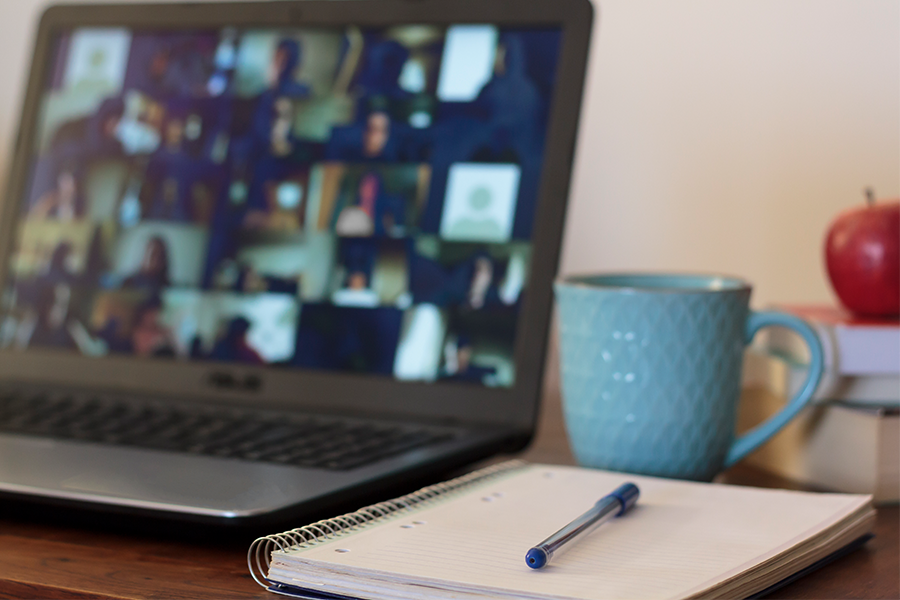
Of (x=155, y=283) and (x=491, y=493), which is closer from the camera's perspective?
(x=491, y=493)

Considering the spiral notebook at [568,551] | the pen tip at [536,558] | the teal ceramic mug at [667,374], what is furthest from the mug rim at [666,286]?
the pen tip at [536,558]

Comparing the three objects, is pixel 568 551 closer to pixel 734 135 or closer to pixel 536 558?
pixel 536 558

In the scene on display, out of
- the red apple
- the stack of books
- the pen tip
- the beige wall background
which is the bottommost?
the pen tip

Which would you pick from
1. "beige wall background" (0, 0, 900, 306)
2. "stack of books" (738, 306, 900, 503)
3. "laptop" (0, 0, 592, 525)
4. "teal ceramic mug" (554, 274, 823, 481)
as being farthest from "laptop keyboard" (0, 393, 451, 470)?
"beige wall background" (0, 0, 900, 306)

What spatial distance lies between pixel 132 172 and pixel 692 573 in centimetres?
60

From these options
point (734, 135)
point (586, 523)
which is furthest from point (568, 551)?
point (734, 135)

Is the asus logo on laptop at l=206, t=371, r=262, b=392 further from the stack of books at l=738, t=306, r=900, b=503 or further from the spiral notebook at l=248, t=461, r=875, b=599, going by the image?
the stack of books at l=738, t=306, r=900, b=503

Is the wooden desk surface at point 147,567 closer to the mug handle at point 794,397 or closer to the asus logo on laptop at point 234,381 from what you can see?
the mug handle at point 794,397

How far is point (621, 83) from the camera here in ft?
2.76

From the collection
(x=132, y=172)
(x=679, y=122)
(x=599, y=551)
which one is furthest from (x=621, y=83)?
(x=599, y=551)

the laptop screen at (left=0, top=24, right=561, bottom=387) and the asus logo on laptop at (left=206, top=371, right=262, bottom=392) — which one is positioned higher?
the laptop screen at (left=0, top=24, right=561, bottom=387)

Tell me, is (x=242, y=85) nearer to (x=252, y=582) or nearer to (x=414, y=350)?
(x=414, y=350)

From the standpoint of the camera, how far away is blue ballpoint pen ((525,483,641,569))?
0.32 metres

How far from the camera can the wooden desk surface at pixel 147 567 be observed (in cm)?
35
